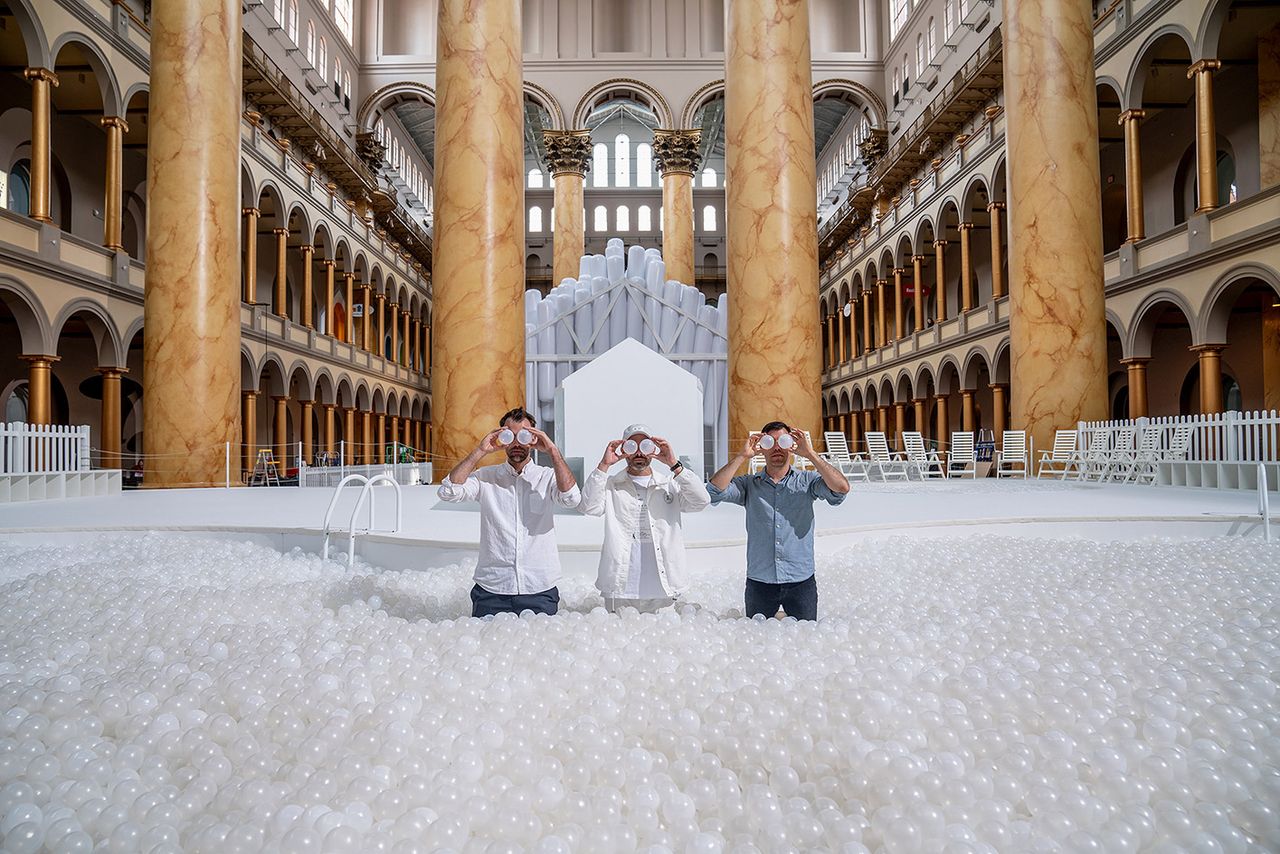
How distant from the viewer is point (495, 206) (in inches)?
414

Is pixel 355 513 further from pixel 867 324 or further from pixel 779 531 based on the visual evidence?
pixel 867 324

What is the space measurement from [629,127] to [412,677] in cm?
4542

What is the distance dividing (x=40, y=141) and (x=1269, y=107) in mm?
21680

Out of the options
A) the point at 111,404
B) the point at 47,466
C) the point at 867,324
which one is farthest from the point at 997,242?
the point at 47,466

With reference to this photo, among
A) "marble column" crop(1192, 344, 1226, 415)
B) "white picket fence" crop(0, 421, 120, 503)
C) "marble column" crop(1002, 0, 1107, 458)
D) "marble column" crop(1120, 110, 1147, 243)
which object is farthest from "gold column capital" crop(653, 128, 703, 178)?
"white picket fence" crop(0, 421, 120, 503)

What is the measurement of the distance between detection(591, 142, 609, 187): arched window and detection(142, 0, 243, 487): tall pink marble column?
33354mm

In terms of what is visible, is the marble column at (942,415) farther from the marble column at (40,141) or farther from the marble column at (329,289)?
the marble column at (40,141)

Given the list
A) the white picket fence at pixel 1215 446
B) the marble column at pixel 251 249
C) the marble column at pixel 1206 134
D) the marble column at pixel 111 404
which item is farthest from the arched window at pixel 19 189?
the marble column at pixel 1206 134

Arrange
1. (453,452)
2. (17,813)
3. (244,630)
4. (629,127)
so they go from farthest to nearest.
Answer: (629,127) < (453,452) < (244,630) < (17,813)

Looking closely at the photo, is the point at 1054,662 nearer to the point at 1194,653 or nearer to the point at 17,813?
the point at 1194,653

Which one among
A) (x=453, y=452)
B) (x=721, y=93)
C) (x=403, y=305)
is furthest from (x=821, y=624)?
(x=403, y=305)

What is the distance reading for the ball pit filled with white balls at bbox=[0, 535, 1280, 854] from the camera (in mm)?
2127

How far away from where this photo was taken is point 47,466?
1061cm

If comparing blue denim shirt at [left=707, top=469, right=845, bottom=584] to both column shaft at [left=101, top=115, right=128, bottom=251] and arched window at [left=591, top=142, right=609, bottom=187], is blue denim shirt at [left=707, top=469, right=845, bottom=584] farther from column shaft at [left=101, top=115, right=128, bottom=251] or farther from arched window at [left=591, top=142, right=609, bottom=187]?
arched window at [left=591, top=142, right=609, bottom=187]
